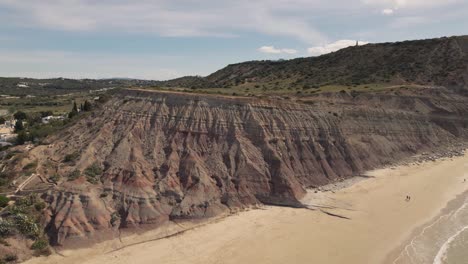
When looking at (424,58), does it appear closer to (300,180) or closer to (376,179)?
(376,179)

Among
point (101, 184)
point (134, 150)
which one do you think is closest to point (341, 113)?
point (134, 150)

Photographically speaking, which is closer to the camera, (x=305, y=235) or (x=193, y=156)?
(x=305, y=235)

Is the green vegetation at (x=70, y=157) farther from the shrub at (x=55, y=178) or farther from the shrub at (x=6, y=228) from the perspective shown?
the shrub at (x=6, y=228)

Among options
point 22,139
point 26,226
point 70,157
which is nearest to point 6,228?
point 26,226

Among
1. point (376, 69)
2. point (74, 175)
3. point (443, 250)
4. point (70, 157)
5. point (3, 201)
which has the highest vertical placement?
point (376, 69)

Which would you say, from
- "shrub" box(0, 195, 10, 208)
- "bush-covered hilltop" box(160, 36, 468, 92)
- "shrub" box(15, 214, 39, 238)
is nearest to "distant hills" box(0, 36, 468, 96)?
A: "bush-covered hilltop" box(160, 36, 468, 92)

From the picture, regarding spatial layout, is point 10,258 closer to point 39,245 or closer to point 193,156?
point 39,245

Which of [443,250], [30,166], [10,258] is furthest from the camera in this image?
[30,166]
